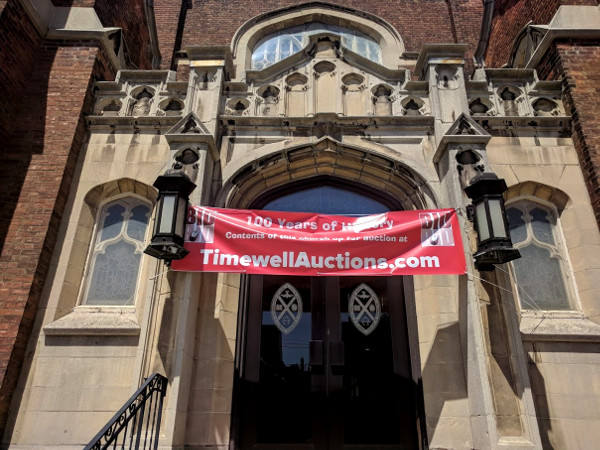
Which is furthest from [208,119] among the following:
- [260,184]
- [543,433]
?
[543,433]

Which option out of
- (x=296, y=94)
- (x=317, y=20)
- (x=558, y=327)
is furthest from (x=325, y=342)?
(x=317, y=20)

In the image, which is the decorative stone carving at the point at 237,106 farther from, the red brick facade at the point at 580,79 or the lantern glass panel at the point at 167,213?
the red brick facade at the point at 580,79

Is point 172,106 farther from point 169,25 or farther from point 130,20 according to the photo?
point 169,25

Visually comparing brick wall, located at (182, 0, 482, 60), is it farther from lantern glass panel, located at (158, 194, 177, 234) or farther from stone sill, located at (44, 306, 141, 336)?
stone sill, located at (44, 306, 141, 336)

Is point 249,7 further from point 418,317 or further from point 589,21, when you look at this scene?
point 418,317

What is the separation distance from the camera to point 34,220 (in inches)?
245

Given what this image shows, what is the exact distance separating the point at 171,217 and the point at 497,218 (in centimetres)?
372

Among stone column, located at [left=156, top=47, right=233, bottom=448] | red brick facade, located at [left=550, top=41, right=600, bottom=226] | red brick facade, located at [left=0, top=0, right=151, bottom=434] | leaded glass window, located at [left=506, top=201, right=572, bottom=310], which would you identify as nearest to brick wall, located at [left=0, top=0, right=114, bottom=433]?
red brick facade, located at [left=0, top=0, right=151, bottom=434]

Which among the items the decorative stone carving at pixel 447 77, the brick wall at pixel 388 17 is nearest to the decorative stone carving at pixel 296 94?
the decorative stone carving at pixel 447 77

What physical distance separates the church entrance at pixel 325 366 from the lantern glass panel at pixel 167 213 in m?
1.72

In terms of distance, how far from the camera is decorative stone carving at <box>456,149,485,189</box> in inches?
233

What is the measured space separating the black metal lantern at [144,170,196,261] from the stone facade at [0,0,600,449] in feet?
1.44

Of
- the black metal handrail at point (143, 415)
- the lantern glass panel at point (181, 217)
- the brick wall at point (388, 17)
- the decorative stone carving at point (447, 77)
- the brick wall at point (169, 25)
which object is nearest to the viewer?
the black metal handrail at point (143, 415)

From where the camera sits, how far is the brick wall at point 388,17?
39.4 ft
